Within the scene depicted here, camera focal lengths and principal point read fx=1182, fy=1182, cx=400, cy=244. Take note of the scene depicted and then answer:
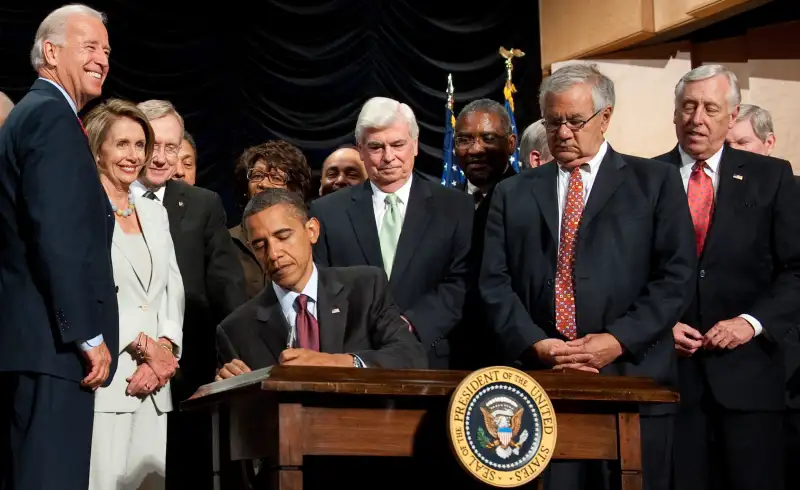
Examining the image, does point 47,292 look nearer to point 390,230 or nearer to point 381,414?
point 381,414

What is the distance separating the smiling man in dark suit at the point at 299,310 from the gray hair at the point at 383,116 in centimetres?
76

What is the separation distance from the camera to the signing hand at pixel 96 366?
131 inches

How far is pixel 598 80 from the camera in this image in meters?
3.81

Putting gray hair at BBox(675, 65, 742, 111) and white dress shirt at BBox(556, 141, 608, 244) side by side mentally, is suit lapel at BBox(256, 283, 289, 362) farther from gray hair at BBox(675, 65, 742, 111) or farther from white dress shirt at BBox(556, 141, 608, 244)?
gray hair at BBox(675, 65, 742, 111)

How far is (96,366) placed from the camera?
3326 mm

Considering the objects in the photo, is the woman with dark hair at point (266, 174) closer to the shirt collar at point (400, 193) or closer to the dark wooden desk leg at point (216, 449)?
the shirt collar at point (400, 193)

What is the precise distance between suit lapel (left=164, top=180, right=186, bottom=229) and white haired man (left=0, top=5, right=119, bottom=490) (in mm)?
1090

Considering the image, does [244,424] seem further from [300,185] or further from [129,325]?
[300,185]

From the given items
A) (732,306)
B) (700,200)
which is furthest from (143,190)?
(732,306)

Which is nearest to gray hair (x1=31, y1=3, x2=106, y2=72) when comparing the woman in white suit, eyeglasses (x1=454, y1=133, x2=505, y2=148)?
the woman in white suit

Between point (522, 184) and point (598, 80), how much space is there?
415 millimetres

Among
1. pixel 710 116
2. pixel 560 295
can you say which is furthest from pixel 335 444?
pixel 710 116

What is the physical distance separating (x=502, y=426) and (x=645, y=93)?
5.49 metres

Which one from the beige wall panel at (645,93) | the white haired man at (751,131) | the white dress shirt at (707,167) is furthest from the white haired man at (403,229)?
the beige wall panel at (645,93)
